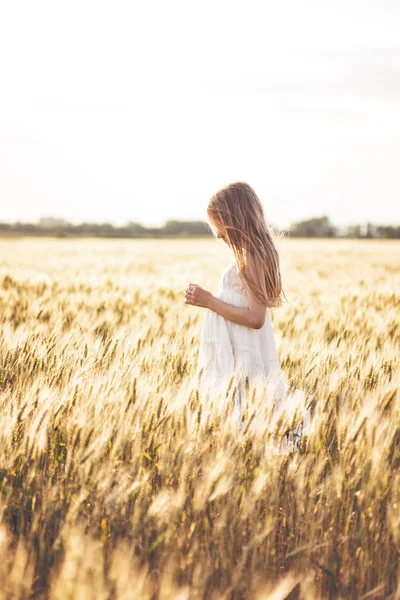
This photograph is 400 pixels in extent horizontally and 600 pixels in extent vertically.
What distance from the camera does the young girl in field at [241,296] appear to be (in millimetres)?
2639

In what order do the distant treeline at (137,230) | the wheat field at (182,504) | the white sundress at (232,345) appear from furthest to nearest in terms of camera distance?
the distant treeline at (137,230) < the white sundress at (232,345) < the wheat field at (182,504)

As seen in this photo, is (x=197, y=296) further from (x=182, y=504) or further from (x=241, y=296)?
(x=182, y=504)

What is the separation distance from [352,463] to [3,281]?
514 cm

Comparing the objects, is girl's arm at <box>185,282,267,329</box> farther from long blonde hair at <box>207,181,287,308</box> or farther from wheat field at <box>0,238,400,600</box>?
wheat field at <box>0,238,400,600</box>

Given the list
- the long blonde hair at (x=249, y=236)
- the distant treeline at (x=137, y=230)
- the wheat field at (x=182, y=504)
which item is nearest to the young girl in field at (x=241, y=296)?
the long blonde hair at (x=249, y=236)

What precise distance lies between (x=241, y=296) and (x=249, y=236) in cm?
28

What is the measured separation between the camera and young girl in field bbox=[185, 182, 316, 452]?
2.64 m

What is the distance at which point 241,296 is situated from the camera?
9.04 ft

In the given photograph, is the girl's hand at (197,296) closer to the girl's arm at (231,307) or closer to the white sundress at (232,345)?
the girl's arm at (231,307)

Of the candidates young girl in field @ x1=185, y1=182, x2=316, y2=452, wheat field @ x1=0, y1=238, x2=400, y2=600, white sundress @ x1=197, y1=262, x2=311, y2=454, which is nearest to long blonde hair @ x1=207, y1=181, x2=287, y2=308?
young girl in field @ x1=185, y1=182, x2=316, y2=452

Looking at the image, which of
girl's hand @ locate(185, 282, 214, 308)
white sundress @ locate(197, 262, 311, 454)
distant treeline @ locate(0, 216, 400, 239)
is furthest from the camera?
distant treeline @ locate(0, 216, 400, 239)

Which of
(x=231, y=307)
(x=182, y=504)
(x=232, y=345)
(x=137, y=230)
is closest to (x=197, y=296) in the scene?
(x=231, y=307)

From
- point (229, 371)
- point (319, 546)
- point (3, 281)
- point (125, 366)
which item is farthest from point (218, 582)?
point (3, 281)

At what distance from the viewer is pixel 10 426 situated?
1658 millimetres
